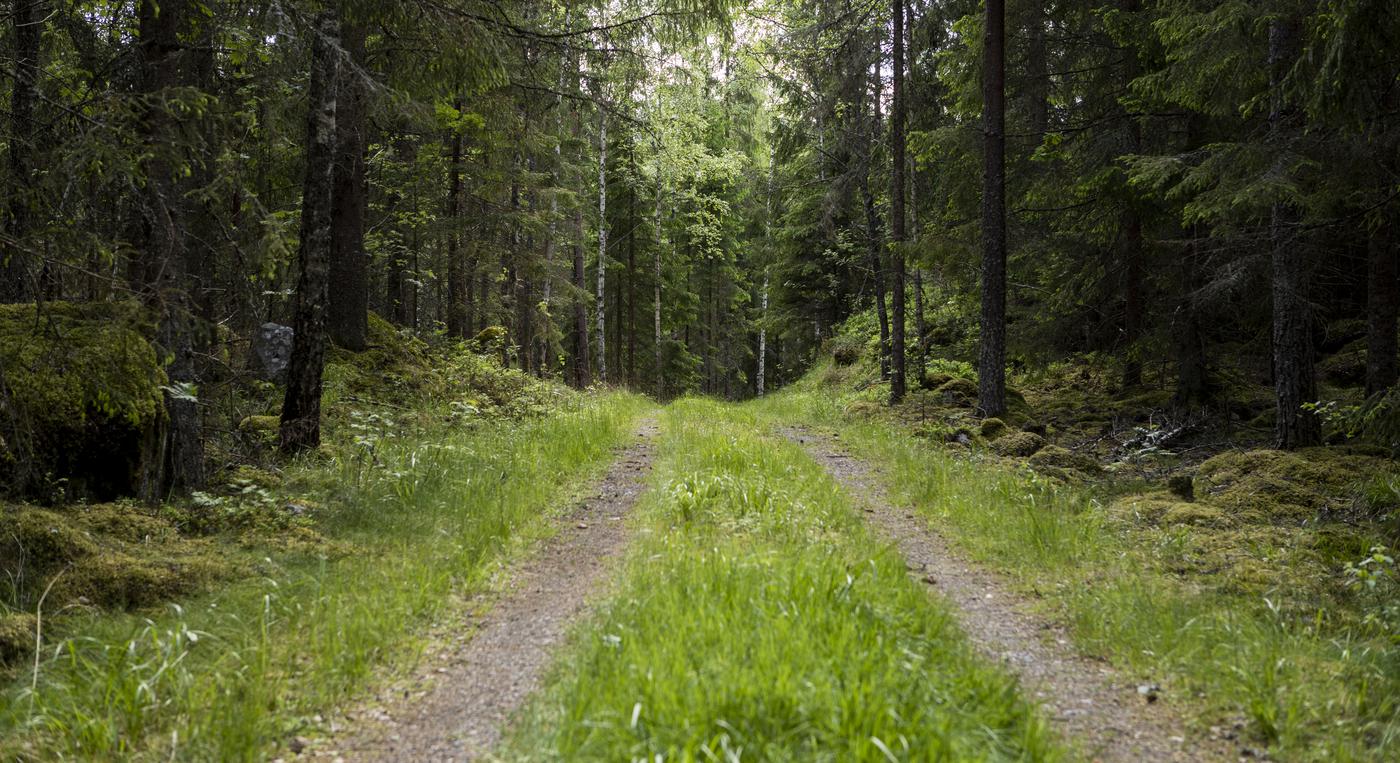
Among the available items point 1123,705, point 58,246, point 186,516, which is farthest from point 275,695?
point 1123,705

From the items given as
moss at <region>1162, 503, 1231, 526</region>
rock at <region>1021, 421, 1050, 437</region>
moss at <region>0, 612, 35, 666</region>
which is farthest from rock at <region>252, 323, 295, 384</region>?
rock at <region>1021, 421, 1050, 437</region>

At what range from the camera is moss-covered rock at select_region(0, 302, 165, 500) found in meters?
4.97

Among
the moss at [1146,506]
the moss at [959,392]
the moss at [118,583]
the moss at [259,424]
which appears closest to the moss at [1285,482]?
the moss at [1146,506]

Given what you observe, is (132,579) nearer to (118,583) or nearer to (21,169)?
(118,583)

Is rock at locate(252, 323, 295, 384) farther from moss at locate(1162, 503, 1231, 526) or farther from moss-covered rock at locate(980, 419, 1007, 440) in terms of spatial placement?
moss at locate(1162, 503, 1231, 526)

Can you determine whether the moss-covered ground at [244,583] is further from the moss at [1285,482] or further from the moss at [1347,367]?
the moss at [1347,367]

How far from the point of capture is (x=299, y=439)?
7863 millimetres

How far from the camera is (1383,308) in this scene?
8555 mm

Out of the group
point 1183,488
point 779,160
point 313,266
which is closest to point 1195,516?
point 1183,488

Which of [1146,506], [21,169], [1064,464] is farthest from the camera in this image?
[1064,464]

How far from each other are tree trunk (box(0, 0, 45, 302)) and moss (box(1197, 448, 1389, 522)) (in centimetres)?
963

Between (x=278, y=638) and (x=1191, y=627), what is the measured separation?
5.38m

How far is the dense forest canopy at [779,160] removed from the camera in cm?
591

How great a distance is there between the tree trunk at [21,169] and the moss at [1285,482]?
9.63 m
